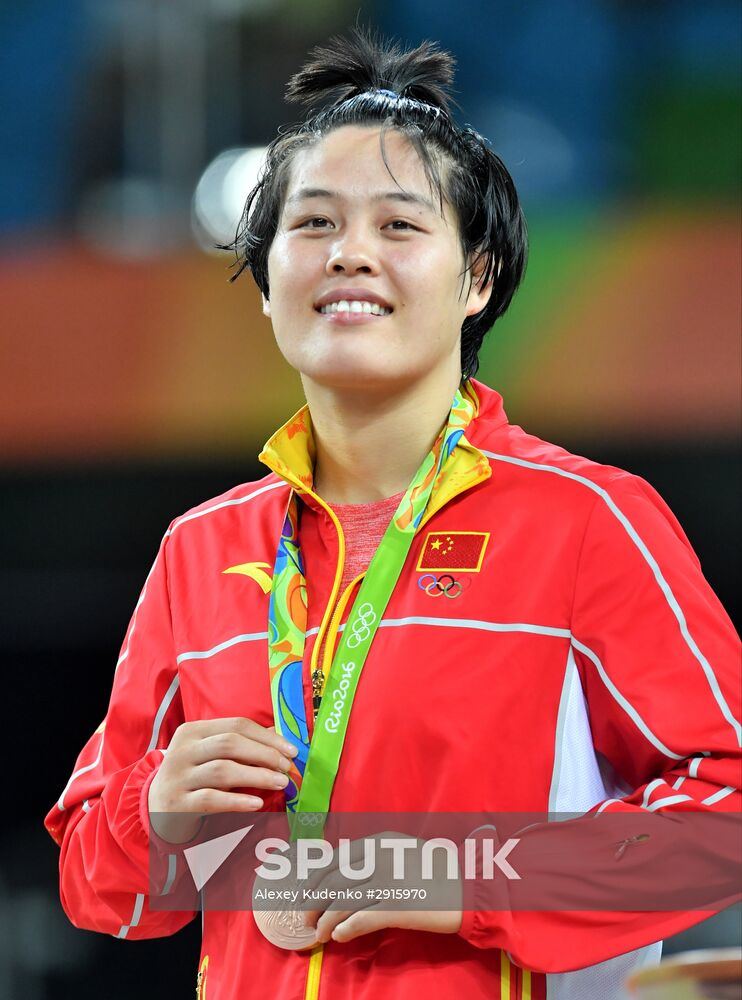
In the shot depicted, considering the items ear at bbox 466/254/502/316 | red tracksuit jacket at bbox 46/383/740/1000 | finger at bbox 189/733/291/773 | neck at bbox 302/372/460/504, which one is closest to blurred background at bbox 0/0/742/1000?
ear at bbox 466/254/502/316

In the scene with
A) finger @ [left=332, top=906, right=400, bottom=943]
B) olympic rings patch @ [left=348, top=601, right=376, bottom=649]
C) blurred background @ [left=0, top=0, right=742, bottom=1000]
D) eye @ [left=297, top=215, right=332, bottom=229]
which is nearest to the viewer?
finger @ [left=332, top=906, right=400, bottom=943]

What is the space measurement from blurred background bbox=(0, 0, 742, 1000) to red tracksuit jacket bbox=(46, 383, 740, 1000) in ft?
6.95

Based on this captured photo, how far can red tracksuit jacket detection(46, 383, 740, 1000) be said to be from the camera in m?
1.40

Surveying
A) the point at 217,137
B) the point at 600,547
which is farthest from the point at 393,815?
the point at 217,137

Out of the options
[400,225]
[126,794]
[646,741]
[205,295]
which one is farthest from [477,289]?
[205,295]

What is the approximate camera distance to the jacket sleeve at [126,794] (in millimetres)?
1541

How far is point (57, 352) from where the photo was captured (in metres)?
3.84

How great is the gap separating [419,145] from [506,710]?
623mm

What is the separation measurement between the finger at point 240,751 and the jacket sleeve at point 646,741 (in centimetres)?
22

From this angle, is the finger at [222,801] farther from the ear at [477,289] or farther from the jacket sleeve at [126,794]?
the ear at [477,289]

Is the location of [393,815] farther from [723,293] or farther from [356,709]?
[723,293]

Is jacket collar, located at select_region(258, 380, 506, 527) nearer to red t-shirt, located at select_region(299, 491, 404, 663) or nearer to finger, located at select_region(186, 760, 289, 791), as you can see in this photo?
red t-shirt, located at select_region(299, 491, 404, 663)

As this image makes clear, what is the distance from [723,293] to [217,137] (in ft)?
4.60

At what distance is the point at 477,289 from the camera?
5.65 feet
